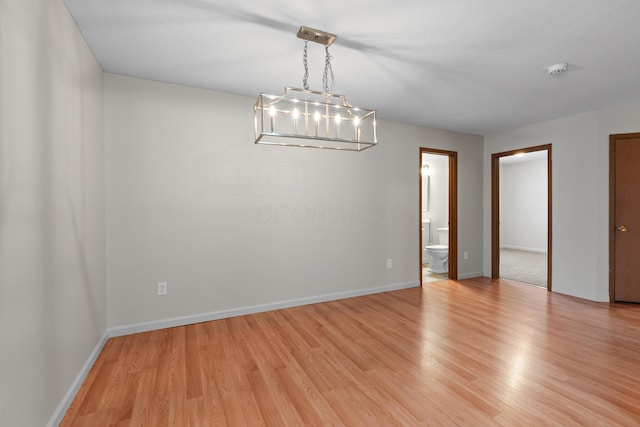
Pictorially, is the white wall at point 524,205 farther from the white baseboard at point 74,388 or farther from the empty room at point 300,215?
the white baseboard at point 74,388

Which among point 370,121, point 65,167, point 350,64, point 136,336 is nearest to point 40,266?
point 65,167

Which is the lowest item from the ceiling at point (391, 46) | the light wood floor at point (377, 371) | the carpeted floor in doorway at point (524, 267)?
the light wood floor at point (377, 371)

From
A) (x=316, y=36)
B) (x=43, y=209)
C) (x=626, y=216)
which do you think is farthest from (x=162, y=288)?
(x=626, y=216)

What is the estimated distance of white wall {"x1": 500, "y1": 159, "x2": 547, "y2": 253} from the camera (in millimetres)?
7562

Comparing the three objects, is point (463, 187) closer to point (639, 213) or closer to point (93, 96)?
point (639, 213)

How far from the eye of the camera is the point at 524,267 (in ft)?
18.8

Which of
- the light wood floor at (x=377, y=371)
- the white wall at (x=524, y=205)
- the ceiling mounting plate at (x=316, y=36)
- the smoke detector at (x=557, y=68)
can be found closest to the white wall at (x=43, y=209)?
the light wood floor at (x=377, y=371)

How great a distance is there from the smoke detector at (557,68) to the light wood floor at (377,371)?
7.73 feet

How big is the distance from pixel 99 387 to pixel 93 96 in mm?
2166

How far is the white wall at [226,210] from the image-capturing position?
9.07 feet

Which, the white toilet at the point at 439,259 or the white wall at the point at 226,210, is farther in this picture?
the white toilet at the point at 439,259

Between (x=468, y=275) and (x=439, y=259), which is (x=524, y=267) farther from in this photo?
(x=439, y=259)

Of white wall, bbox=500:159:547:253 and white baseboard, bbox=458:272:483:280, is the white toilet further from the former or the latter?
white wall, bbox=500:159:547:253

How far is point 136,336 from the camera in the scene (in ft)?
8.94
